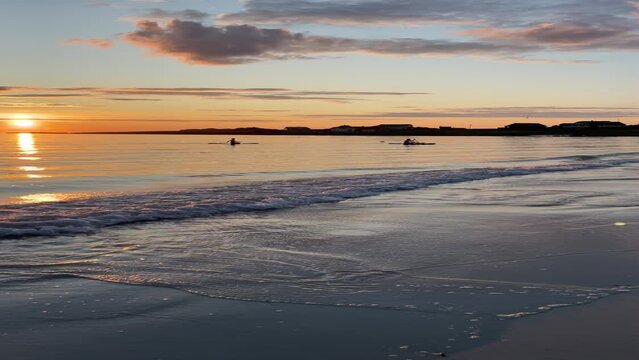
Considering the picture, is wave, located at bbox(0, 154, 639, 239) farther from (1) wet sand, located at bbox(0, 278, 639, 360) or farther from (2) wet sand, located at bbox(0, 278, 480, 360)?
(1) wet sand, located at bbox(0, 278, 639, 360)

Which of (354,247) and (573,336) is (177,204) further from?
(573,336)

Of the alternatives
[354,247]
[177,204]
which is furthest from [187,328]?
[177,204]

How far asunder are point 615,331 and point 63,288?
6811mm

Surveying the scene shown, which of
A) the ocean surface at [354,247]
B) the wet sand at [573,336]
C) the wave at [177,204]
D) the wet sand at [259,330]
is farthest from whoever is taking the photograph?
the wave at [177,204]

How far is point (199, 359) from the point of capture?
18.7ft

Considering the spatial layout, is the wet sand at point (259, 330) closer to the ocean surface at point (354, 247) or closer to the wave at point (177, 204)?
the ocean surface at point (354, 247)

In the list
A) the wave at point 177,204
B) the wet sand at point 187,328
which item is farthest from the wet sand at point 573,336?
the wave at point 177,204

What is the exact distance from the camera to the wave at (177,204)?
1459 centimetres

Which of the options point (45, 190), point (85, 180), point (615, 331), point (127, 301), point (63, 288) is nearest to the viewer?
point (615, 331)

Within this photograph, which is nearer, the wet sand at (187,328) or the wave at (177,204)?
the wet sand at (187,328)

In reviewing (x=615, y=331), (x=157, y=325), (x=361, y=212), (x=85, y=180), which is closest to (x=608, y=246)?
(x=615, y=331)

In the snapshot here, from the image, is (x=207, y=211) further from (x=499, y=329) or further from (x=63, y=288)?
(x=499, y=329)

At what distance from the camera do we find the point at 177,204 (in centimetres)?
1925

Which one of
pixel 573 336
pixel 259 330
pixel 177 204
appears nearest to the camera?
pixel 573 336
